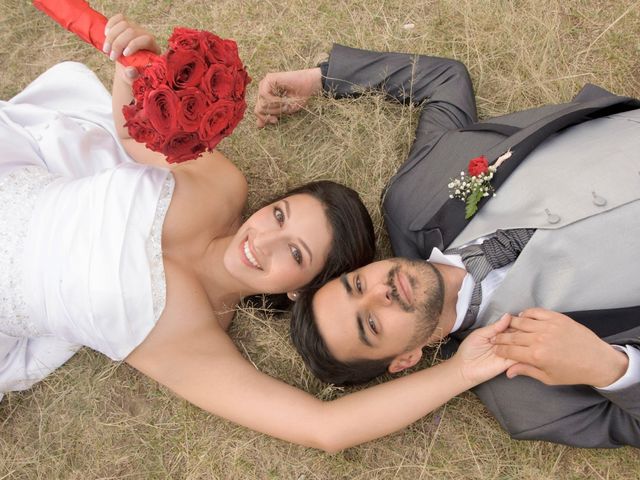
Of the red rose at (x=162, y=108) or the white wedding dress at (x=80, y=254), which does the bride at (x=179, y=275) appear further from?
the red rose at (x=162, y=108)

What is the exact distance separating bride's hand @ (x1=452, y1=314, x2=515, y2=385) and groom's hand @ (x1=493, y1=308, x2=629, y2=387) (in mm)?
185

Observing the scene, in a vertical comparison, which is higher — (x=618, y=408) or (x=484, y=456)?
(x=618, y=408)

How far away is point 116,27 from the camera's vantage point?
3.24 meters

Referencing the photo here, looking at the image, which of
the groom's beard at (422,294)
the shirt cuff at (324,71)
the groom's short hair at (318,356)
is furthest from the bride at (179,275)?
the shirt cuff at (324,71)

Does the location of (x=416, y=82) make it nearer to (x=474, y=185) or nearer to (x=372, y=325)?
(x=474, y=185)

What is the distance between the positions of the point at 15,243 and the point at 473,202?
9.68 ft

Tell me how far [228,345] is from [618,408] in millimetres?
2466

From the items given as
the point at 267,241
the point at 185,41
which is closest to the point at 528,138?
the point at 267,241

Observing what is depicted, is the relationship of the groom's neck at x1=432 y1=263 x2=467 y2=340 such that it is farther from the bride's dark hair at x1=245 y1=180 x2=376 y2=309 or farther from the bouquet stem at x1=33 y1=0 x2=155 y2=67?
the bouquet stem at x1=33 y1=0 x2=155 y2=67

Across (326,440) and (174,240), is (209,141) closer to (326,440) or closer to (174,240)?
(174,240)

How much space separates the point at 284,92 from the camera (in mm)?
4562

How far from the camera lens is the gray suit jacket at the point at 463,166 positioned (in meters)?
3.32

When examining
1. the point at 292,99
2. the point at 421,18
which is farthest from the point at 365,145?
the point at 421,18

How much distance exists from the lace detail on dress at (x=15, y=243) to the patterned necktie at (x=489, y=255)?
2.86m
